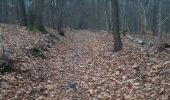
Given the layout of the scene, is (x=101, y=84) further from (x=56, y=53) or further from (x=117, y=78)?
(x=56, y=53)

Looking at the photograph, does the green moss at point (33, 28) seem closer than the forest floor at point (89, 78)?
No

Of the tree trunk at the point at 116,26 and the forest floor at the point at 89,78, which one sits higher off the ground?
the tree trunk at the point at 116,26

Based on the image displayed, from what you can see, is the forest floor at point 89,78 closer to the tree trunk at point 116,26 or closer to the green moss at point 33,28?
the tree trunk at point 116,26

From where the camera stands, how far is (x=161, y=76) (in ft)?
34.0

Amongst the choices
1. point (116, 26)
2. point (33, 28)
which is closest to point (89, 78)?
point (116, 26)

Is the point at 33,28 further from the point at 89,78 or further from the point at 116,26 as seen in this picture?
the point at 89,78

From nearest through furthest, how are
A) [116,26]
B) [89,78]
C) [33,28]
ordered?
1. [89,78]
2. [116,26]
3. [33,28]

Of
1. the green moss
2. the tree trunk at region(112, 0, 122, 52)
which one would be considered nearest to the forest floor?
the tree trunk at region(112, 0, 122, 52)

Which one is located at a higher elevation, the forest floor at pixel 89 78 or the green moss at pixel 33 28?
the green moss at pixel 33 28

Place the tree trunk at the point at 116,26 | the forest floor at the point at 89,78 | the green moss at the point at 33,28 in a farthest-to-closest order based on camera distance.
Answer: the green moss at the point at 33,28 < the tree trunk at the point at 116,26 < the forest floor at the point at 89,78

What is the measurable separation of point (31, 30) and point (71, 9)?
49616mm

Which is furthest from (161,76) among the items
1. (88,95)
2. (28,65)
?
(28,65)

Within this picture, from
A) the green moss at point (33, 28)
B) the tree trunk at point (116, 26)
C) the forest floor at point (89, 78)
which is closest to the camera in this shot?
the forest floor at point (89, 78)

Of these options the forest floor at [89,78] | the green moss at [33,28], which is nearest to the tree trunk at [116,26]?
the forest floor at [89,78]
